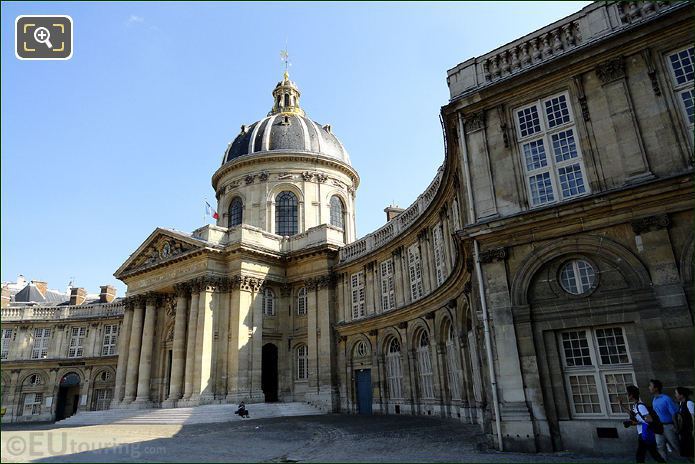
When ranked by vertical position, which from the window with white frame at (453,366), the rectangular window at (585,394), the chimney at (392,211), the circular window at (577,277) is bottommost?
the rectangular window at (585,394)

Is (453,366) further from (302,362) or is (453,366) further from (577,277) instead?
(302,362)

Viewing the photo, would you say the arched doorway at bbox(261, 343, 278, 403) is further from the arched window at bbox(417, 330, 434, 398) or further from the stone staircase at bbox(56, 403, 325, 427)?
the arched window at bbox(417, 330, 434, 398)

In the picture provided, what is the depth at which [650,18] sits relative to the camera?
41.2 ft

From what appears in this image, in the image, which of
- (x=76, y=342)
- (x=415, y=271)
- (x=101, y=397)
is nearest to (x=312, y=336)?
(x=415, y=271)

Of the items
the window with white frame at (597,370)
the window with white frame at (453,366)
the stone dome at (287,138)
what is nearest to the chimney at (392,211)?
the stone dome at (287,138)

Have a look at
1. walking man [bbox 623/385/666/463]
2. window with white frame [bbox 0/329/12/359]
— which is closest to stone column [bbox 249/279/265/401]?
walking man [bbox 623/385/666/463]

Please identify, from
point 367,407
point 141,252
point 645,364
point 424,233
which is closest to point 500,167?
point 645,364

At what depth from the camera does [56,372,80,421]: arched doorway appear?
4362 cm

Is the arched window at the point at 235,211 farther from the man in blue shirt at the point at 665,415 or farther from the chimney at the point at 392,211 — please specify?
the man in blue shirt at the point at 665,415

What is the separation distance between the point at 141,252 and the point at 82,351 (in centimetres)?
1582

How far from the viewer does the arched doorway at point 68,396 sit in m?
43.6

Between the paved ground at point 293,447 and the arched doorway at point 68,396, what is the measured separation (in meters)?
30.1

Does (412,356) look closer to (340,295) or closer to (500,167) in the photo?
(340,295)

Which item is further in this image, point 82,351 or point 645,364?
point 82,351
